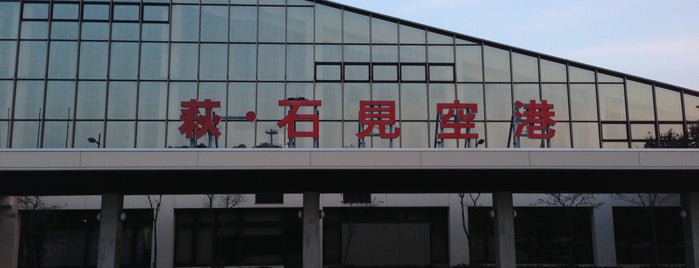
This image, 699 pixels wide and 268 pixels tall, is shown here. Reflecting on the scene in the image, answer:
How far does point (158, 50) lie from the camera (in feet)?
101

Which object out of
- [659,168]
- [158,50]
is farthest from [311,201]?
[158,50]

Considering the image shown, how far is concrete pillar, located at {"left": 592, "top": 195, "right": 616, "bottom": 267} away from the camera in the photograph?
112 feet

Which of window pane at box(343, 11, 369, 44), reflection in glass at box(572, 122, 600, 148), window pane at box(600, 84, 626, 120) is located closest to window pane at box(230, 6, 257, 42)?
window pane at box(343, 11, 369, 44)

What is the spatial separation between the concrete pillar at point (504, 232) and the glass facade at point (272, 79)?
8.73 m

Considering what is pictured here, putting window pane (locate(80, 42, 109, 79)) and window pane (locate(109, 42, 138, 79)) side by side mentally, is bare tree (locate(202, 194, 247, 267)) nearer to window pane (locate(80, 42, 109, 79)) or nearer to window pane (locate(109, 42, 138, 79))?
window pane (locate(109, 42, 138, 79))

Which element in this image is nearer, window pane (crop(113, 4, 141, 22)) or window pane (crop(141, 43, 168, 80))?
window pane (crop(141, 43, 168, 80))

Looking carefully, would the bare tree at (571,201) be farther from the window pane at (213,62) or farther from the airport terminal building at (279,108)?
the window pane at (213,62)

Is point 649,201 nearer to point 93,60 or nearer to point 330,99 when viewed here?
point 330,99

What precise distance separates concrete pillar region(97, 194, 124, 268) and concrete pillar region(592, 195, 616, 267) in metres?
24.1

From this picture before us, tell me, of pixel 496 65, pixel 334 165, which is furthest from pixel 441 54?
pixel 334 165

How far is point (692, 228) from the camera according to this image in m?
21.4

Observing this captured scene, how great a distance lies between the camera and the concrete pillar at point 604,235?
34000 millimetres

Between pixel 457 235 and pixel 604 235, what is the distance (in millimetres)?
7627

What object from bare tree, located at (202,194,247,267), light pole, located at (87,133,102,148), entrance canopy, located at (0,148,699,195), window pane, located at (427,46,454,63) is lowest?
bare tree, located at (202,194,247,267)
